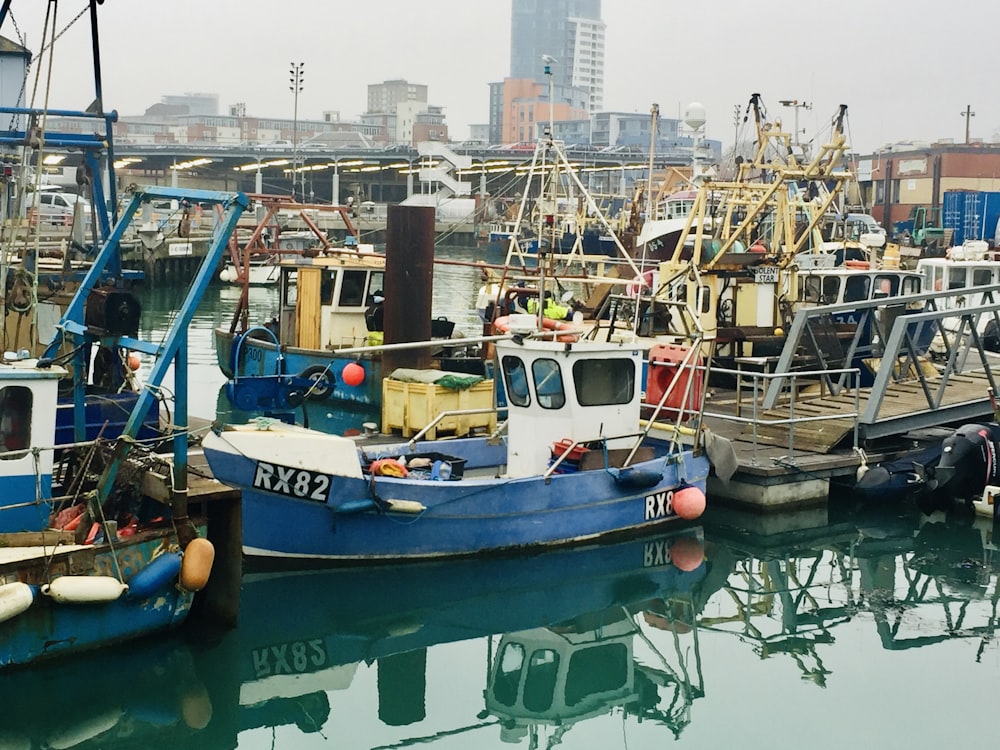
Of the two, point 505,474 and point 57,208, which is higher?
point 57,208

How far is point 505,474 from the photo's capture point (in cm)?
1405

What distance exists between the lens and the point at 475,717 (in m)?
9.82

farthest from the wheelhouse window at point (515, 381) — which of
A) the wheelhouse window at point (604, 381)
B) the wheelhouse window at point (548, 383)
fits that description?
the wheelhouse window at point (604, 381)

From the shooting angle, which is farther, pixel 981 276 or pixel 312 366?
pixel 981 276

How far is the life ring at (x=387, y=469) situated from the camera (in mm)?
12211

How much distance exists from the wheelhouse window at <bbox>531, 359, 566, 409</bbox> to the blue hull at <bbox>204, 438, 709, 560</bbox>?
823mm

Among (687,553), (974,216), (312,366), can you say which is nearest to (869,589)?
(687,553)

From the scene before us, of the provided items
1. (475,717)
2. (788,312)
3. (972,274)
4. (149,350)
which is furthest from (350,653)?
(972,274)

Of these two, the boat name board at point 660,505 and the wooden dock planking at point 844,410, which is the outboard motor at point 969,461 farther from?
the boat name board at point 660,505

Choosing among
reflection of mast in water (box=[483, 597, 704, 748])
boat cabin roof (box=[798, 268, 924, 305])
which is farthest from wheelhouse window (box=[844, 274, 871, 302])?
reflection of mast in water (box=[483, 597, 704, 748])

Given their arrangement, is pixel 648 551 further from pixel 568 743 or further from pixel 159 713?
pixel 159 713

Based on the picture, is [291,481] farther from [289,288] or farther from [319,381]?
[289,288]

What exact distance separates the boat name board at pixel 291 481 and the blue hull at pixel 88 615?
1.55m

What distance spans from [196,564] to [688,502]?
5.88 meters
